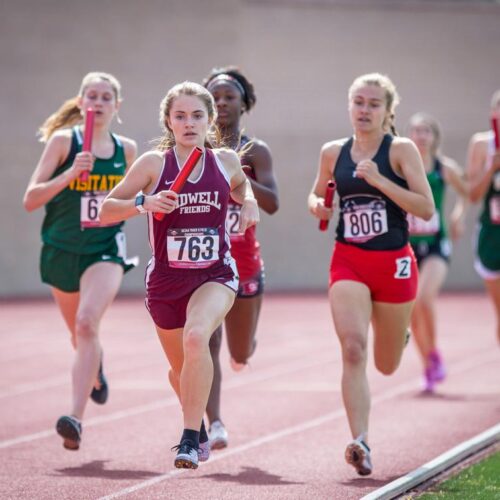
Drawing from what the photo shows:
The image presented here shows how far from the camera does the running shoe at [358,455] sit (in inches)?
251

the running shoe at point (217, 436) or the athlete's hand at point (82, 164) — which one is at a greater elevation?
the athlete's hand at point (82, 164)

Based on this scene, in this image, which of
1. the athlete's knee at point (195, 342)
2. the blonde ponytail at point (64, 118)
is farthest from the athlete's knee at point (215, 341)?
the blonde ponytail at point (64, 118)

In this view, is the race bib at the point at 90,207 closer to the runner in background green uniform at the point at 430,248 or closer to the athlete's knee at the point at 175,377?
the athlete's knee at the point at 175,377

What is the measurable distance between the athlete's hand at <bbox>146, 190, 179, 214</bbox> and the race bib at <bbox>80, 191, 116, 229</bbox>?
2060mm

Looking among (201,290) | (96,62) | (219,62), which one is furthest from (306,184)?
(201,290)

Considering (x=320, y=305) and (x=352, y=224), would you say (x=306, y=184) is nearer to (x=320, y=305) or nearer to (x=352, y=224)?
(x=320, y=305)

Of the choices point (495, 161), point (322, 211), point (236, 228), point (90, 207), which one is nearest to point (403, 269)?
point (322, 211)

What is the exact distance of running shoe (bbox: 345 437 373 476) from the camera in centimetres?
636

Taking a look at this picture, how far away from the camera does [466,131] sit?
2569 centimetres

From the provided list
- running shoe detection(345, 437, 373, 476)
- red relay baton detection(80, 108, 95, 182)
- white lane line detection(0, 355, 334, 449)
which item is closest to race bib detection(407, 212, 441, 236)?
white lane line detection(0, 355, 334, 449)

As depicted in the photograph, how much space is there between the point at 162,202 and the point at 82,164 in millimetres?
1752

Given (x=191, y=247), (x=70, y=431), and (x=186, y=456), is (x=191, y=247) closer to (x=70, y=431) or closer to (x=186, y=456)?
(x=186, y=456)

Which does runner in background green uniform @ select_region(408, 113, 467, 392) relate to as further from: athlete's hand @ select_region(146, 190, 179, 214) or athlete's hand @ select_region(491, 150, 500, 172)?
athlete's hand @ select_region(146, 190, 179, 214)

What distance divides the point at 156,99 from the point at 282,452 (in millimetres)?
16773
